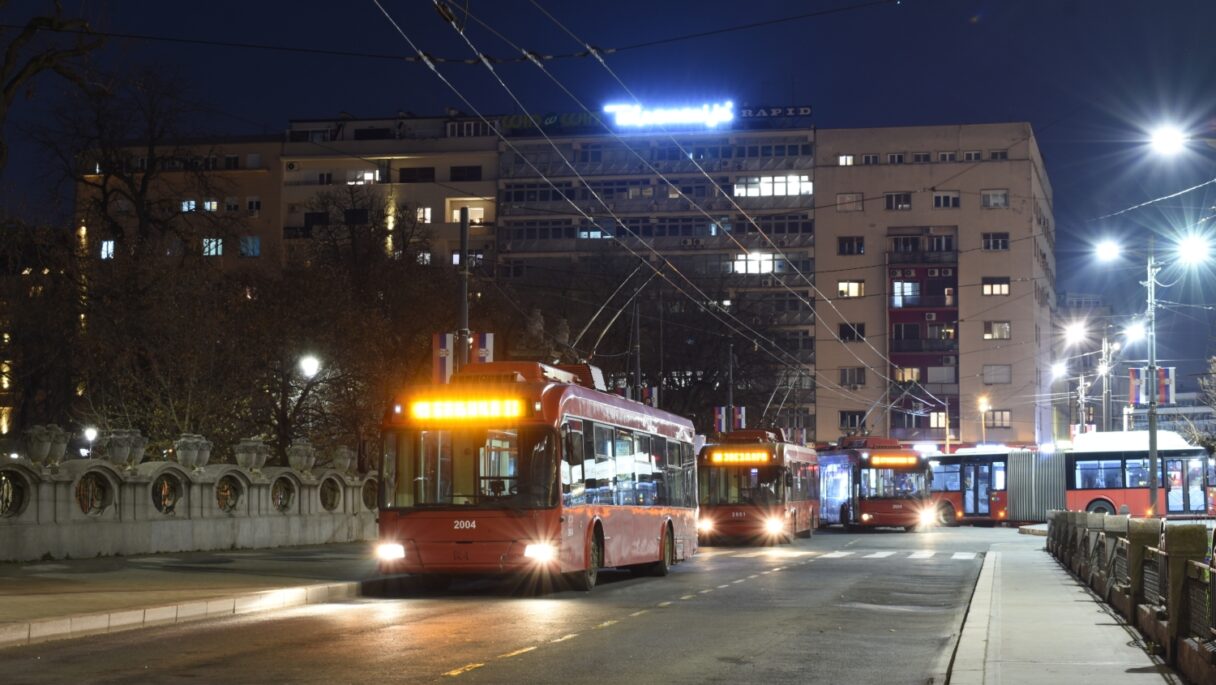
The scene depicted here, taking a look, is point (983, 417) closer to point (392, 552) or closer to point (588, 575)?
point (588, 575)

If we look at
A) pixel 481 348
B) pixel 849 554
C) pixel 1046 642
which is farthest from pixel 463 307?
pixel 1046 642

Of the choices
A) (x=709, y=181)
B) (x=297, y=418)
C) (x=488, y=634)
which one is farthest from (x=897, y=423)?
(x=488, y=634)

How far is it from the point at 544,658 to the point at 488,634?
2.26 m

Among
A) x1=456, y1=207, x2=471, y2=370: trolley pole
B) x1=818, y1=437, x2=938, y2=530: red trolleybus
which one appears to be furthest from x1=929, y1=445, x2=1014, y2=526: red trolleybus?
x1=456, y1=207, x2=471, y2=370: trolley pole

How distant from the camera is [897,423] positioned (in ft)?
331

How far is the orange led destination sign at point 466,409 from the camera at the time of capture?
68.5 ft

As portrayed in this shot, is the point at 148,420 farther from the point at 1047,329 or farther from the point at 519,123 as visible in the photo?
the point at 1047,329

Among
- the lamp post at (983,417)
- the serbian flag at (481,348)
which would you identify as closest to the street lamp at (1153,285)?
the serbian flag at (481,348)

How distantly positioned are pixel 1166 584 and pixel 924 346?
89.5 metres

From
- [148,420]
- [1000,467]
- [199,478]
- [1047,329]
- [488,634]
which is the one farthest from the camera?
[1047,329]

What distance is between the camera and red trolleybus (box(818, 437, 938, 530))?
172 ft

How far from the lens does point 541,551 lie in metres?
20.2

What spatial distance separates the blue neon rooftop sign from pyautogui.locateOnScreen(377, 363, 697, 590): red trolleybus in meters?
81.9

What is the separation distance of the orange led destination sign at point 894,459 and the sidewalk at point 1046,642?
30.0 metres
